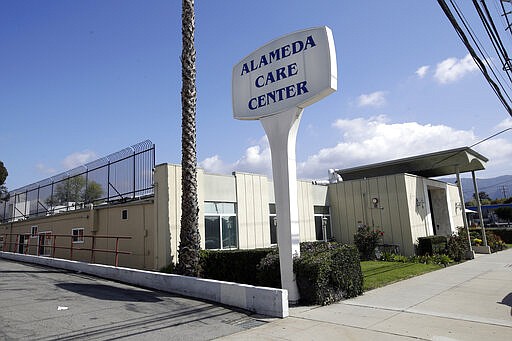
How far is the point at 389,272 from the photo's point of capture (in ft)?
43.5

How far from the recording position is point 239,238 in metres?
15.5

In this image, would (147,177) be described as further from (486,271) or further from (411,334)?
(486,271)

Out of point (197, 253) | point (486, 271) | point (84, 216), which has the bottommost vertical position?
point (486, 271)

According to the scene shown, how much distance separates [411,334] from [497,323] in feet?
5.95

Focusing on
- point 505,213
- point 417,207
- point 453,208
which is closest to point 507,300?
point 417,207

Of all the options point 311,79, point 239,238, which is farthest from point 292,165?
point 239,238

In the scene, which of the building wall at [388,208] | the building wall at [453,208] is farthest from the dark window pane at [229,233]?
the building wall at [453,208]

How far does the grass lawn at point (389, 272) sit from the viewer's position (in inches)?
439

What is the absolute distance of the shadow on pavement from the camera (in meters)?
9.09

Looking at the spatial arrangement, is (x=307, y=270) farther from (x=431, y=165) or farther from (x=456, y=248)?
(x=431, y=165)

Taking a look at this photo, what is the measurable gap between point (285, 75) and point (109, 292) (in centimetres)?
728

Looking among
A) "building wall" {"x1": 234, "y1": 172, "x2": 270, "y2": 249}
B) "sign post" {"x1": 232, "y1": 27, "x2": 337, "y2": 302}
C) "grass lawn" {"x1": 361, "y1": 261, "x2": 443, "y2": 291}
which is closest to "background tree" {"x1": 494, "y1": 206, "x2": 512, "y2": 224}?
"grass lawn" {"x1": 361, "y1": 261, "x2": 443, "y2": 291}

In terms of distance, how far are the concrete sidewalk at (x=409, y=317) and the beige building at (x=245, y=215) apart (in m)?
6.82

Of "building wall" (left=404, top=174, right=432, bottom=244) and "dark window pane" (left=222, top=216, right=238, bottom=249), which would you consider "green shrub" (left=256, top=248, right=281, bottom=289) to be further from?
"building wall" (left=404, top=174, right=432, bottom=244)
